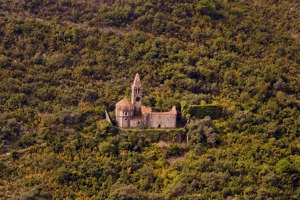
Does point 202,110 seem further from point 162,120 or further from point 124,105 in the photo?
point 124,105

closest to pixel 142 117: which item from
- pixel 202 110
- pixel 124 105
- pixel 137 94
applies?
pixel 124 105

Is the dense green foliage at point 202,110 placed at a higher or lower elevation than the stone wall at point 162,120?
higher

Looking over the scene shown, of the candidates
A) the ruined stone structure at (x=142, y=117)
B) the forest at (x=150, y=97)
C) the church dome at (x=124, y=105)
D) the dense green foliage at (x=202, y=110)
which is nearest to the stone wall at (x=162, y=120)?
the ruined stone structure at (x=142, y=117)

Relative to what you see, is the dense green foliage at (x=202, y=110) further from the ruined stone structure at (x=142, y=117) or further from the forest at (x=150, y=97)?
the ruined stone structure at (x=142, y=117)

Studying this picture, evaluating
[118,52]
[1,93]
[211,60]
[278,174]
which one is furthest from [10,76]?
[278,174]

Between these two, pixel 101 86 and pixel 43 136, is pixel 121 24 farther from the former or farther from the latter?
pixel 43 136
